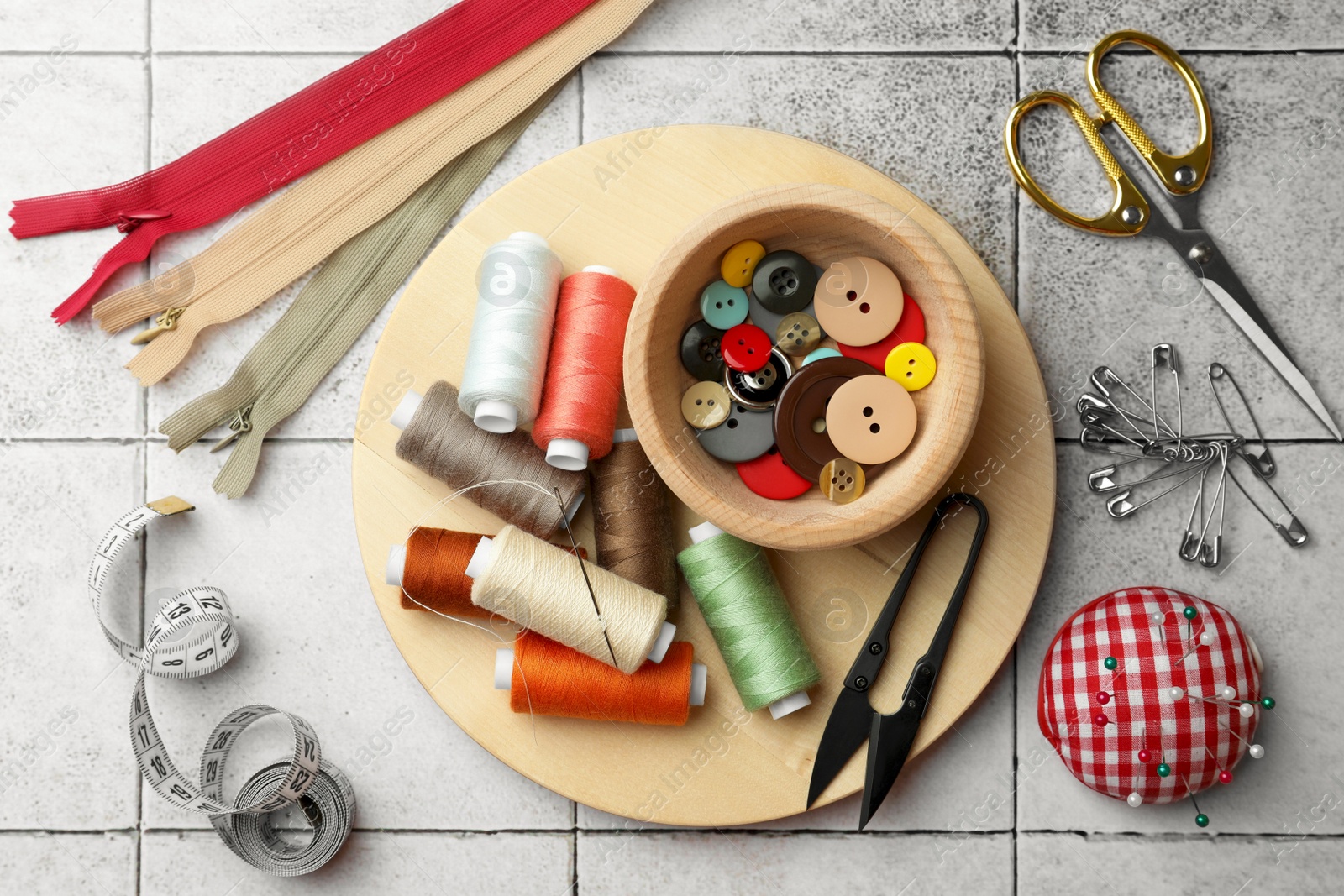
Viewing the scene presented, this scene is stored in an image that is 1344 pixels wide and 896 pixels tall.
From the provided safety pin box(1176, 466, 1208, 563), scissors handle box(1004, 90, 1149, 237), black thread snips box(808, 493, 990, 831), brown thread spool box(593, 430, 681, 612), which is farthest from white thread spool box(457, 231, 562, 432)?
safety pin box(1176, 466, 1208, 563)

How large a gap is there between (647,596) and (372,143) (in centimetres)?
92

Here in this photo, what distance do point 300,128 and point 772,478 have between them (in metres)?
1.02

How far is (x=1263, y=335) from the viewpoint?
1504 mm

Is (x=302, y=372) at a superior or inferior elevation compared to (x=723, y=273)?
inferior

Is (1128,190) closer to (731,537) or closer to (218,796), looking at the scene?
(731,537)

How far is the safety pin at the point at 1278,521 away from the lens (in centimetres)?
151

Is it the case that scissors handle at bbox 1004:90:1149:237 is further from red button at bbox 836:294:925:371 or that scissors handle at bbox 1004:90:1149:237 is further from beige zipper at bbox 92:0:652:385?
beige zipper at bbox 92:0:652:385

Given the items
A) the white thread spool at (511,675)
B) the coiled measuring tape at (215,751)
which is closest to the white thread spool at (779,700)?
the white thread spool at (511,675)

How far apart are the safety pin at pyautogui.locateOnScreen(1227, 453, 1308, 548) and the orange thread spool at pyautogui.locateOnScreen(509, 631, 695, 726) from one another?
38.8 inches

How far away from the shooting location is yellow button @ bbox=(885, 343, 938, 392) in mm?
1222

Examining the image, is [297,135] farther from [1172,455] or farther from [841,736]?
[1172,455]

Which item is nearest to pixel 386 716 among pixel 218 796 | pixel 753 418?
pixel 218 796

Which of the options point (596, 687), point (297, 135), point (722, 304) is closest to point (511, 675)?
point (596, 687)

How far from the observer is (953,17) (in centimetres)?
156
